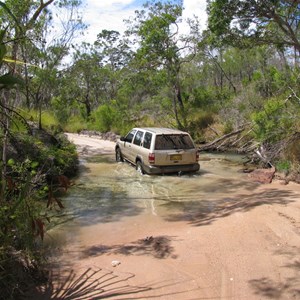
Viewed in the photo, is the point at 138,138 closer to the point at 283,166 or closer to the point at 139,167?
the point at 139,167

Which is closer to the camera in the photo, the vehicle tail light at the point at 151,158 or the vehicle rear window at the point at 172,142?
A: the vehicle tail light at the point at 151,158

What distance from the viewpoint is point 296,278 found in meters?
4.41

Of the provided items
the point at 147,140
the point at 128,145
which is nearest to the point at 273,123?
the point at 147,140

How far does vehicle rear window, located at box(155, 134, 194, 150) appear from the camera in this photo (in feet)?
39.0

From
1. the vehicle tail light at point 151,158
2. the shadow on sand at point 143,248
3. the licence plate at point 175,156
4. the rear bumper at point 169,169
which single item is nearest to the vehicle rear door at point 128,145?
the rear bumper at point 169,169

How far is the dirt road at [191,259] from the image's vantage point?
4293mm

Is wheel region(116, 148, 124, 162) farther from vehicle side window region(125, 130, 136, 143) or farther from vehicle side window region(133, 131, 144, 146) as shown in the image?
vehicle side window region(133, 131, 144, 146)

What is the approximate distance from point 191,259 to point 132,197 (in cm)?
501

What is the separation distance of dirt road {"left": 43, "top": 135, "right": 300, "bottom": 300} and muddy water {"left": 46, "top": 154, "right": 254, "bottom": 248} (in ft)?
0.76

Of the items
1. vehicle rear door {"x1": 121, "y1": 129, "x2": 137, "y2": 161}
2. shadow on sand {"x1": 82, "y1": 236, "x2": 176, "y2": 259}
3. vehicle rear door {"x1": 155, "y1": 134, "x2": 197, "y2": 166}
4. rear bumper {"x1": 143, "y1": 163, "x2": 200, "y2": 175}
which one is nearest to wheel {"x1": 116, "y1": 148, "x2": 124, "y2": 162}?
vehicle rear door {"x1": 121, "y1": 129, "x2": 137, "y2": 161}

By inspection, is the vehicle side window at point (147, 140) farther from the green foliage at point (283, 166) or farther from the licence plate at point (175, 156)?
the green foliage at point (283, 166)

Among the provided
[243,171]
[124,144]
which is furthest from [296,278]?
[124,144]

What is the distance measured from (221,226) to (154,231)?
1319mm

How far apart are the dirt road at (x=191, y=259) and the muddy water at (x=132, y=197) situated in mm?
231
